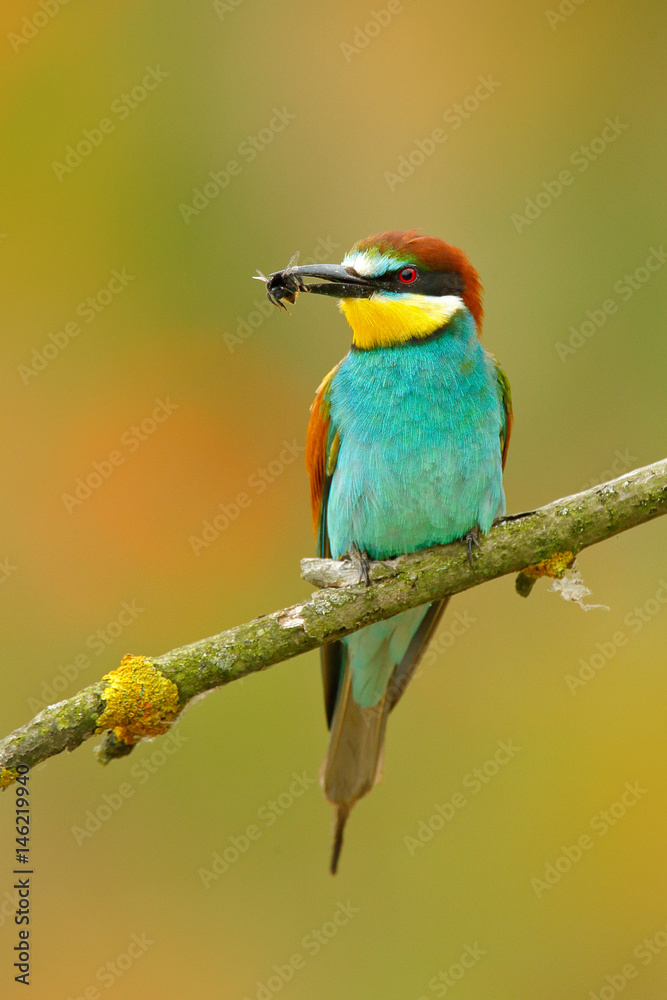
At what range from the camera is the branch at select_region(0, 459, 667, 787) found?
1.83m

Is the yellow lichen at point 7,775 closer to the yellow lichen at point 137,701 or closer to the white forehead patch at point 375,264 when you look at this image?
the yellow lichen at point 137,701

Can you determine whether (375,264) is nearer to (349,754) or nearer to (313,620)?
(313,620)

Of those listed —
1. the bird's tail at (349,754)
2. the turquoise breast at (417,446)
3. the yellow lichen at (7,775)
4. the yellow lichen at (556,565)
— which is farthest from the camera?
the bird's tail at (349,754)

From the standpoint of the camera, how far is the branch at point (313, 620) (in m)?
1.83

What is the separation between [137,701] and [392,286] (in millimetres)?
1141

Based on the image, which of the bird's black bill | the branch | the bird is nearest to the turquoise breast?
the bird

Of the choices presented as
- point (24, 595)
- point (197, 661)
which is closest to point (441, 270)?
point (197, 661)

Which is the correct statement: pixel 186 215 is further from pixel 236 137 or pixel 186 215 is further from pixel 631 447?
pixel 631 447

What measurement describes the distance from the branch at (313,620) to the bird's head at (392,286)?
608mm

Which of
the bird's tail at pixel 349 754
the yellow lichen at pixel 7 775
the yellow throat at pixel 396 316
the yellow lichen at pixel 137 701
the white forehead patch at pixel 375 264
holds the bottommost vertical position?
the bird's tail at pixel 349 754

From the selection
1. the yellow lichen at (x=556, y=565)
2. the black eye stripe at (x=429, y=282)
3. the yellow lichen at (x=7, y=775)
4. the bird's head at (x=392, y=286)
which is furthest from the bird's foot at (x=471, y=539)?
the yellow lichen at (x=7, y=775)

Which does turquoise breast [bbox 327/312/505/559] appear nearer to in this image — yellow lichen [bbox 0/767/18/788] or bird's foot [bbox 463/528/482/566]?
bird's foot [bbox 463/528/482/566]

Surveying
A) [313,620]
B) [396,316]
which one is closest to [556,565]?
[313,620]

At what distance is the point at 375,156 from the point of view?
371 cm
